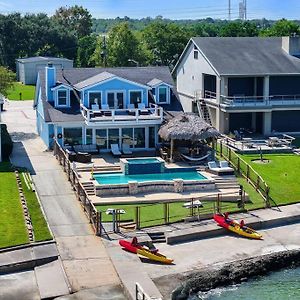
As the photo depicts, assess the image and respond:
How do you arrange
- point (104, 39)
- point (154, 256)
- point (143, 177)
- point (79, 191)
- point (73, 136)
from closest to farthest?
point (154, 256) < point (79, 191) < point (143, 177) < point (73, 136) < point (104, 39)

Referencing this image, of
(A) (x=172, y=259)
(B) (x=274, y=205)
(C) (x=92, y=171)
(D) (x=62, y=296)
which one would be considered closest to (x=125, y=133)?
(C) (x=92, y=171)

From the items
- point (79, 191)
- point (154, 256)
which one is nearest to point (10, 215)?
point (79, 191)

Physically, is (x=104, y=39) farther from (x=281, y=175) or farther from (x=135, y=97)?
(x=281, y=175)

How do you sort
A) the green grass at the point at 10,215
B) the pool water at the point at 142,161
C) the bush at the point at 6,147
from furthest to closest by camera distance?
the bush at the point at 6,147 < the pool water at the point at 142,161 < the green grass at the point at 10,215

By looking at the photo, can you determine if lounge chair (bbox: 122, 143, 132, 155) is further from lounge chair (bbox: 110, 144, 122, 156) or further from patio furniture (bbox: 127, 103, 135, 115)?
patio furniture (bbox: 127, 103, 135, 115)

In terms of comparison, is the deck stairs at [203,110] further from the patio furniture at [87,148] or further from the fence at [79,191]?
the fence at [79,191]

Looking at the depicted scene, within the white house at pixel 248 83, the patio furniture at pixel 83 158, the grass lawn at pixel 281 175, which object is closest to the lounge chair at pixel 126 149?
the patio furniture at pixel 83 158

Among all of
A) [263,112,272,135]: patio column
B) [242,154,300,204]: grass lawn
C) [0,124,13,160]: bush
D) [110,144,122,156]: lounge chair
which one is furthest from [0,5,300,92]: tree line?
[242,154,300,204]: grass lawn
